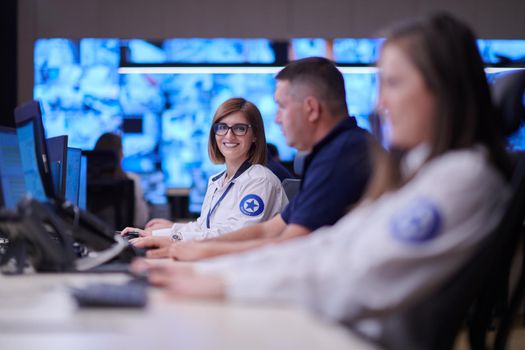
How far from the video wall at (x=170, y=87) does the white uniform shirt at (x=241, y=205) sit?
12.6ft

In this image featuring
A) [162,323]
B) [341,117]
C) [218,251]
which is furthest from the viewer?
[341,117]

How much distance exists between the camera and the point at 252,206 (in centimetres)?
303

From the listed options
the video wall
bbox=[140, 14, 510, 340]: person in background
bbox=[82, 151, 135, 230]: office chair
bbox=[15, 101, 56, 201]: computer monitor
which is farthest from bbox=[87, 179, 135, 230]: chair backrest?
bbox=[140, 14, 510, 340]: person in background

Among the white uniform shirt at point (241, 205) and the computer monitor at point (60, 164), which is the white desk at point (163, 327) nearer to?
the computer monitor at point (60, 164)

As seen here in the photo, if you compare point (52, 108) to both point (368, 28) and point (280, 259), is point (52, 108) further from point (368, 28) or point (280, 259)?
point (280, 259)

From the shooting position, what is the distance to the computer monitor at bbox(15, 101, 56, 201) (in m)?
1.99

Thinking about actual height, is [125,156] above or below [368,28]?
below

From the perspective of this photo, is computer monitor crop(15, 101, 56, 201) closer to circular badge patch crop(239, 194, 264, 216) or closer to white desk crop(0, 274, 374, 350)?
white desk crop(0, 274, 374, 350)

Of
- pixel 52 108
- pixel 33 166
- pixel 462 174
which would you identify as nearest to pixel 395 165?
pixel 462 174

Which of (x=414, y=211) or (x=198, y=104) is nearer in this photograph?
(x=414, y=211)

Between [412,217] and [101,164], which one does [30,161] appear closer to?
[412,217]

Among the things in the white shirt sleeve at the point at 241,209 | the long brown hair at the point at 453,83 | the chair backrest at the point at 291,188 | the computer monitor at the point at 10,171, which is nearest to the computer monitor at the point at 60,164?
the computer monitor at the point at 10,171

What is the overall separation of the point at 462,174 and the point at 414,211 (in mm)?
96

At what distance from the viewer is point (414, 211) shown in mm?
1108
